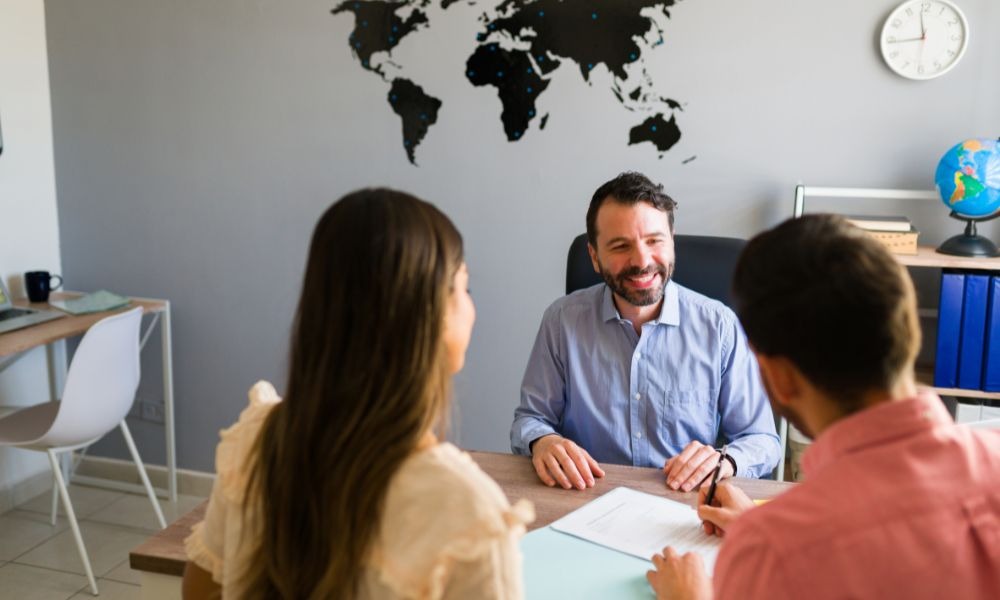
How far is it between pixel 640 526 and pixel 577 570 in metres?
0.18

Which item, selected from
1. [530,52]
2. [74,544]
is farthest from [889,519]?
[74,544]

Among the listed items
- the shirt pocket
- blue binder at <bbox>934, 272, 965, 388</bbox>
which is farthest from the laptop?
blue binder at <bbox>934, 272, 965, 388</bbox>

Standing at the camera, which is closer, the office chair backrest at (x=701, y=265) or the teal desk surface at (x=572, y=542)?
the teal desk surface at (x=572, y=542)

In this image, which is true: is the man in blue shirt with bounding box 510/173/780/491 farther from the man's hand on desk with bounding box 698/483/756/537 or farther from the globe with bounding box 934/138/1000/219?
the globe with bounding box 934/138/1000/219

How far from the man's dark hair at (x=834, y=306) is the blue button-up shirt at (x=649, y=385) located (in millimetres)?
1051

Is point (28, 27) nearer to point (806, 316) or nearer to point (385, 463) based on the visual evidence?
point (385, 463)

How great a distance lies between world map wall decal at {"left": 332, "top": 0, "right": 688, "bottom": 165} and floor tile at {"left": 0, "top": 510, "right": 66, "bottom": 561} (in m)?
1.79

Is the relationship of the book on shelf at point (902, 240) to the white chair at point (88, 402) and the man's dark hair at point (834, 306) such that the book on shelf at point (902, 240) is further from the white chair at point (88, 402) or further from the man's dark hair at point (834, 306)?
the white chair at point (88, 402)

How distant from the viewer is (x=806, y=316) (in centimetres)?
84

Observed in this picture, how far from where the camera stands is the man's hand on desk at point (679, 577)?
3.82 feet

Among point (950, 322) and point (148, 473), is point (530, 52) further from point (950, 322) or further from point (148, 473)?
point (148, 473)

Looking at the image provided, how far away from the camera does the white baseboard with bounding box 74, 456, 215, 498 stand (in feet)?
11.4

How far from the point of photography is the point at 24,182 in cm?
330

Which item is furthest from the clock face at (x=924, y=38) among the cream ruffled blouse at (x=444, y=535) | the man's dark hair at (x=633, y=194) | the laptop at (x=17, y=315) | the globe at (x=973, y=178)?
the laptop at (x=17, y=315)
